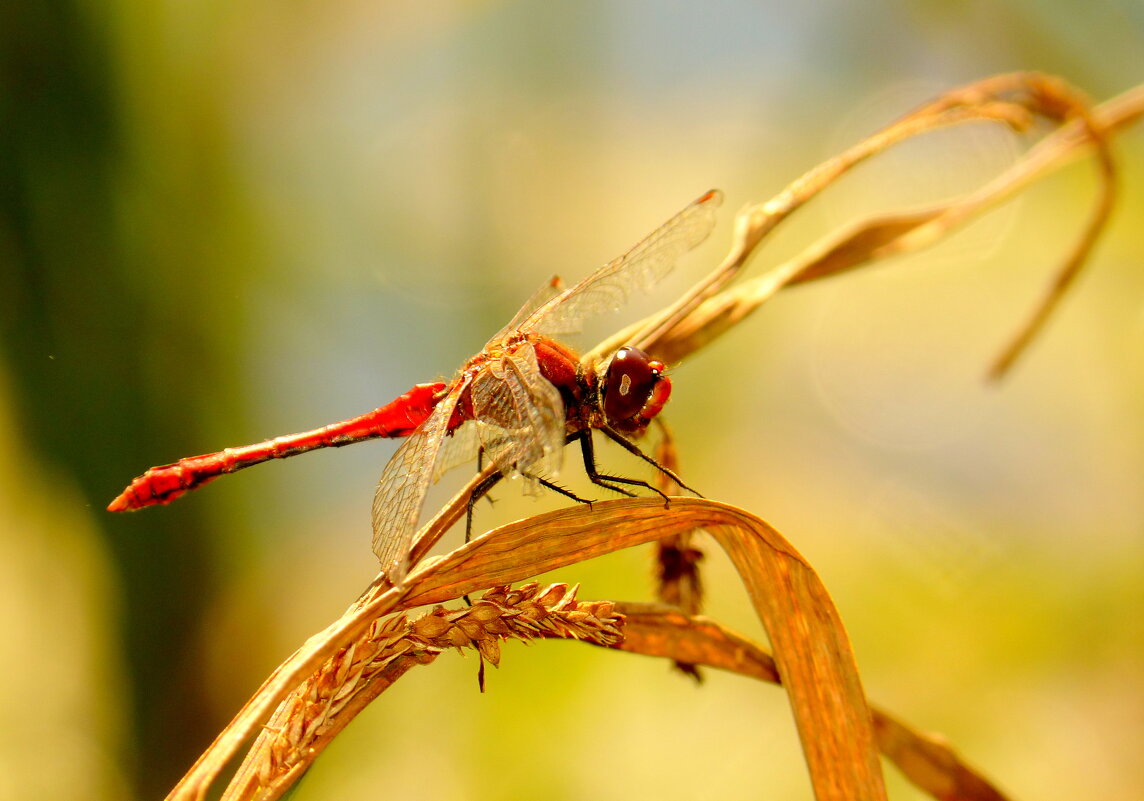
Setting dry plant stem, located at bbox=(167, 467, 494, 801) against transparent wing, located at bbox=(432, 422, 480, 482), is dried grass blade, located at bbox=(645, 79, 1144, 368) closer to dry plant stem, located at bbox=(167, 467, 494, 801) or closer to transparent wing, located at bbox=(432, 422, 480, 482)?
transparent wing, located at bbox=(432, 422, 480, 482)

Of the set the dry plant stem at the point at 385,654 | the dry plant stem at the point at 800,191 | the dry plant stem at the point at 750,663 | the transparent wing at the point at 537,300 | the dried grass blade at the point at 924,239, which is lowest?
the dry plant stem at the point at 750,663

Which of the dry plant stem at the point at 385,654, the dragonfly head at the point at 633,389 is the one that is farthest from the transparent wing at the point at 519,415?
the dry plant stem at the point at 385,654

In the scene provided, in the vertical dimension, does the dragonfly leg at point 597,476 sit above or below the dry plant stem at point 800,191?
below

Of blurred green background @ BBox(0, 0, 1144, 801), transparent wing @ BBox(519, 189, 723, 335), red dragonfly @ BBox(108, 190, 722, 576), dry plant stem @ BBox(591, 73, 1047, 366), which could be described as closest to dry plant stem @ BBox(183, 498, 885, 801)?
red dragonfly @ BBox(108, 190, 722, 576)

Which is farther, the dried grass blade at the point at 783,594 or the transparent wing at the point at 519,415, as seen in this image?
the transparent wing at the point at 519,415

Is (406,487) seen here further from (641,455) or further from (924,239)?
(924,239)

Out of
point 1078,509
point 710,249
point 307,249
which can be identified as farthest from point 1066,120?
point 307,249

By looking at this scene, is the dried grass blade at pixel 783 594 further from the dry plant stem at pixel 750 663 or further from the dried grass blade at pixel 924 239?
the dried grass blade at pixel 924 239
